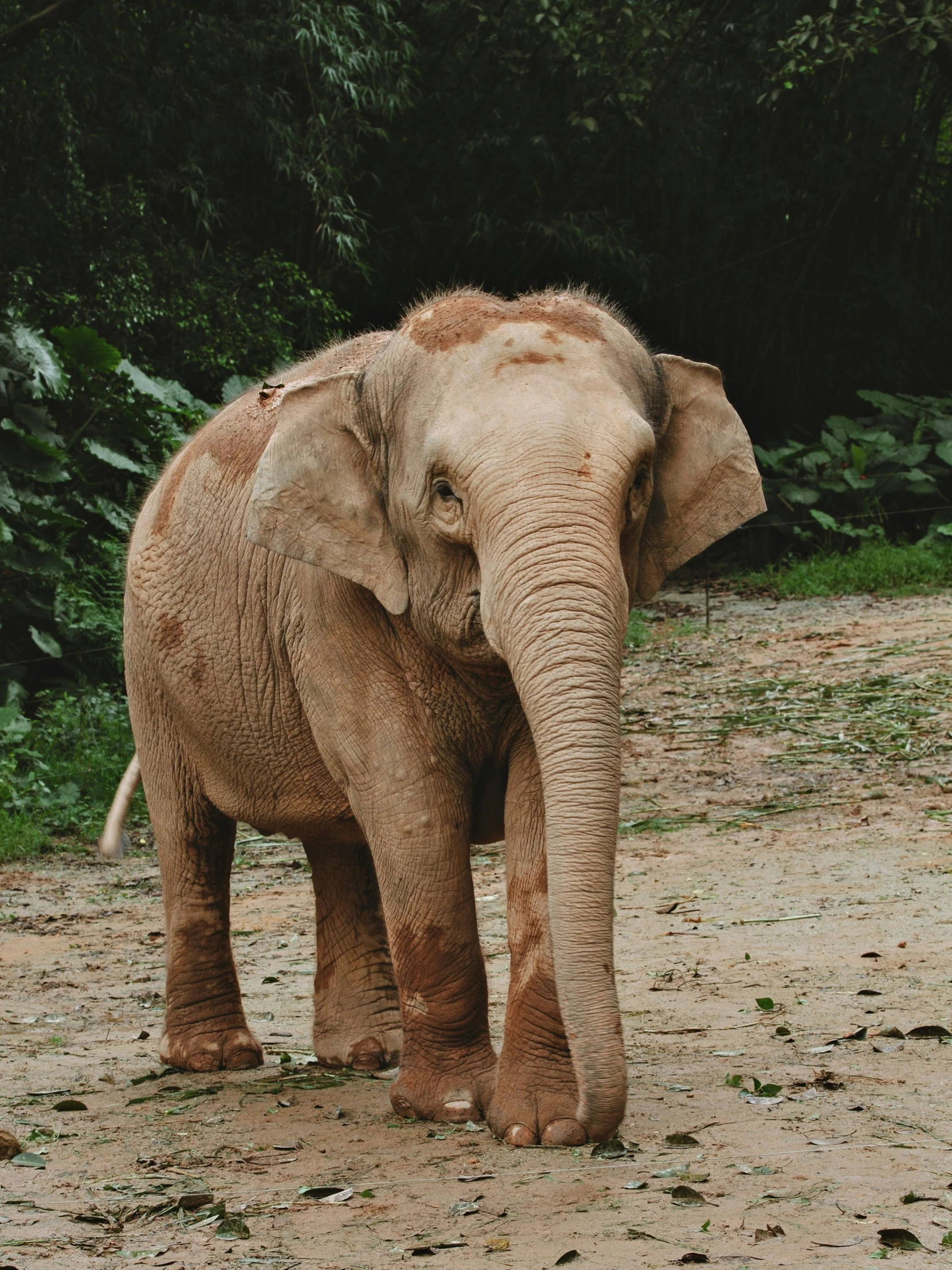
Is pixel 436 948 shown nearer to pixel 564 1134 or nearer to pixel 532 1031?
pixel 532 1031

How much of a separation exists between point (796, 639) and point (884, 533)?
3.58 meters

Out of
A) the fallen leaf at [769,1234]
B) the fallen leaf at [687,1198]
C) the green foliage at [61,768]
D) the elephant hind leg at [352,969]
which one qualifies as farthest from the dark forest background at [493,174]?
the fallen leaf at [769,1234]

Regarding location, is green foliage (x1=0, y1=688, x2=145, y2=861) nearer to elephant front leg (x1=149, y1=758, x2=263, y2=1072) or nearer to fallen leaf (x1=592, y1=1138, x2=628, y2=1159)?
elephant front leg (x1=149, y1=758, x2=263, y2=1072)

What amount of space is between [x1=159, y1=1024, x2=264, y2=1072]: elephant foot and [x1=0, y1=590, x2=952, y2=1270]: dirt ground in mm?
104

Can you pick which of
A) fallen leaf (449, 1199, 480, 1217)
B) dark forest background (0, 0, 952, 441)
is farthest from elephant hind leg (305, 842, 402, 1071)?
dark forest background (0, 0, 952, 441)

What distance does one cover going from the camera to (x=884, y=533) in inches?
626

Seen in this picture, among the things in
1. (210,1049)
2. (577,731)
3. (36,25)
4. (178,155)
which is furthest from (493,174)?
(577,731)

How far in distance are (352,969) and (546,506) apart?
7.45 feet

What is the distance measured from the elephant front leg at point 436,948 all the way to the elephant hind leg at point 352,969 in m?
0.97

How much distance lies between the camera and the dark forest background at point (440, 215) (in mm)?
11938

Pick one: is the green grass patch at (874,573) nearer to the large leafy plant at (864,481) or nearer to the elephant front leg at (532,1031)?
the large leafy plant at (864,481)

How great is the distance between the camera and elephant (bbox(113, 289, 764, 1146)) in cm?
351

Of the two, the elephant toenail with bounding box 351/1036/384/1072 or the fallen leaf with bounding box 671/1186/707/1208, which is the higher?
the elephant toenail with bounding box 351/1036/384/1072

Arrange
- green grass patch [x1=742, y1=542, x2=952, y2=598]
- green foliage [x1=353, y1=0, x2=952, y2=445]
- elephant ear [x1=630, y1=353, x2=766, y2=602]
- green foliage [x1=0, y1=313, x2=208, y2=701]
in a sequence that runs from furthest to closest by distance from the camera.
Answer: green foliage [x1=353, y1=0, x2=952, y2=445]
green grass patch [x1=742, y1=542, x2=952, y2=598]
green foliage [x1=0, y1=313, x2=208, y2=701]
elephant ear [x1=630, y1=353, x2=766, y2=602]
